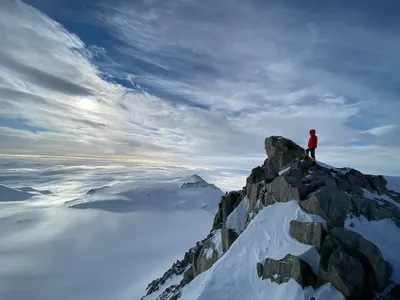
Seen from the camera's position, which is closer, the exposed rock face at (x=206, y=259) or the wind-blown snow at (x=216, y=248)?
the exposed rock face at (x=206, y=259)

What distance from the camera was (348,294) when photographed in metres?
13.3

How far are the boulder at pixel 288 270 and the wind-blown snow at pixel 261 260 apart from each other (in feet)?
1.05

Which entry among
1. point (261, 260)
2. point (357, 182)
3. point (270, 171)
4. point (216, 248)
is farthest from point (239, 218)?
point (357, 182)

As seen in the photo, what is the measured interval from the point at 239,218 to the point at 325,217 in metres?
13.5

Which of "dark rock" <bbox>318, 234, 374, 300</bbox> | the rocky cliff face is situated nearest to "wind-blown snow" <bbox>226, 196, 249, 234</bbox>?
the rocky cliff face

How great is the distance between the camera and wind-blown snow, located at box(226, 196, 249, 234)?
28781 millimetres

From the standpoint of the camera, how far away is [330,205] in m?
18.3

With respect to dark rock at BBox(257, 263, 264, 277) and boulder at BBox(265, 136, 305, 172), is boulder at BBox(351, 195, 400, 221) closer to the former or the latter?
boulder at BBox(265, 136, 305, 172)

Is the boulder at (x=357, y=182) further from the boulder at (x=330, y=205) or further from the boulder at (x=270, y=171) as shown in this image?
the boulder at (x=270, y=171)

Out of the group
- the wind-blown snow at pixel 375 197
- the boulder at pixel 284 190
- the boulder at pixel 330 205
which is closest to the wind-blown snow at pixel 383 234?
the boulder at pixel 330 205

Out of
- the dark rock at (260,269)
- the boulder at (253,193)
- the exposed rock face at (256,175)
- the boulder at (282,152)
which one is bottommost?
the dark rock at (260,269)

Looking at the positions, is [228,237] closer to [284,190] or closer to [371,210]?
[284,190]

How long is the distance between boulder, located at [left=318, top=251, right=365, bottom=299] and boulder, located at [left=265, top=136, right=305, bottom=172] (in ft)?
43.1

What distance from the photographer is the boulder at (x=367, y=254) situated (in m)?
14.4
